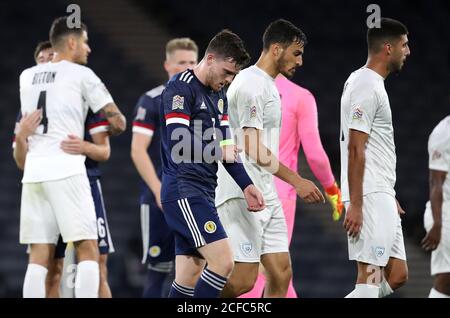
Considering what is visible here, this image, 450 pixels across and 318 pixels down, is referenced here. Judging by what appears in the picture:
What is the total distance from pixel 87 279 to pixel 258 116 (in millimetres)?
1652

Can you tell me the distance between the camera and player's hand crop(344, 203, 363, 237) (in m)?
5.34

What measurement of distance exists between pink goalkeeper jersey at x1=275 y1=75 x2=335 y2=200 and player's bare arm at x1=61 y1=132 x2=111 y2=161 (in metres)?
1.24

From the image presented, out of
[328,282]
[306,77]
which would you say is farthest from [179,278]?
[306,77]

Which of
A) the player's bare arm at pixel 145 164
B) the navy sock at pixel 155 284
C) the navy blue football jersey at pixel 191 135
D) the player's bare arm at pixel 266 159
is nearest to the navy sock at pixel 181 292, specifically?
the navy blue football jersey at pixel 191 135

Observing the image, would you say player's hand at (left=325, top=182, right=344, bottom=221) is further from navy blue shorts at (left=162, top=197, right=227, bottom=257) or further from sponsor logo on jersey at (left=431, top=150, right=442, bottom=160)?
navy blue shorts at (left=162, top=197, right=227, bottom=257)

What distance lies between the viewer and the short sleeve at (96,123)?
645cm

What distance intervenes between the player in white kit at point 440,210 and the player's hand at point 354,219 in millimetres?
1771

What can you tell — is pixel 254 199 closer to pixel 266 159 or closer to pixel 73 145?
pixel 266 159

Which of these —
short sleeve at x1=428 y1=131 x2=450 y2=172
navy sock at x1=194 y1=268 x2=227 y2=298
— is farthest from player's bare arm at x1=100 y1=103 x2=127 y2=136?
short sleeve at x1=428 y1=131 x2=450 y2=172

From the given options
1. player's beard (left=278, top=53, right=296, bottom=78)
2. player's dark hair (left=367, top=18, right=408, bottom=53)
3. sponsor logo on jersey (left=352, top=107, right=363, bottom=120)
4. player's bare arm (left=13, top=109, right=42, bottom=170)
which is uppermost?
player's dark hair (left=367, top=18, right=408, bottom=53)

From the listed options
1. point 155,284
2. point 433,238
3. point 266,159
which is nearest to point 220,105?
point 266,159

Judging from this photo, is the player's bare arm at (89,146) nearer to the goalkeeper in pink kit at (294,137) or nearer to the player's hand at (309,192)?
the goalkeeper in pink kit at (294,137)

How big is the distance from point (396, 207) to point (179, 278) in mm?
1342
